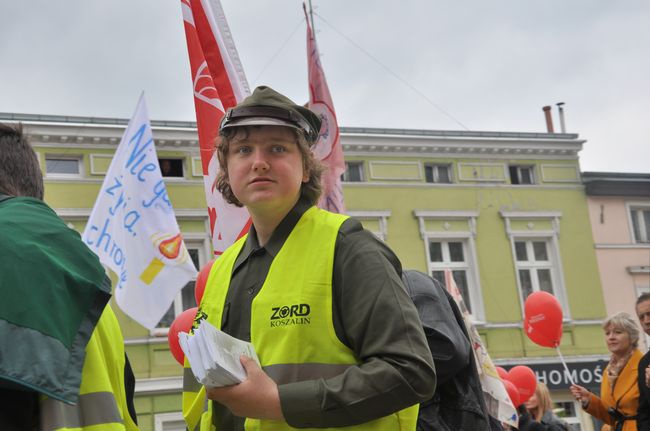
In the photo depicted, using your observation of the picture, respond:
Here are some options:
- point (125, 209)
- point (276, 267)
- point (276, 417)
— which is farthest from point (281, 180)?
point (125, 209)

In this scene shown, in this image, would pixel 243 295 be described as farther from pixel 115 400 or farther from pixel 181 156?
pixel 181 156

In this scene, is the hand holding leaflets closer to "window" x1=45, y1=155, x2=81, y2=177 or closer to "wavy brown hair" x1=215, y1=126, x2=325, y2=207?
"wavy brown hair" x1=215, y1=126, x2=325, y2=207

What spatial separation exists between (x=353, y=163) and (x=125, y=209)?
14.3 metres

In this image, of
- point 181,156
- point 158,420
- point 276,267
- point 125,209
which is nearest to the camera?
point 276,267

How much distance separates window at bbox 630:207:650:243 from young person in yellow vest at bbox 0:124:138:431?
86.0 feet

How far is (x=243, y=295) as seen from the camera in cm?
280

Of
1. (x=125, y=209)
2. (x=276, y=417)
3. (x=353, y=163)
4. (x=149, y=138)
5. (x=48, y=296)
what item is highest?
(x=353, y=163)

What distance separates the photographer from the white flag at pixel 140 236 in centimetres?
1071

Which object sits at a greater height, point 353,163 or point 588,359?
point 353,163

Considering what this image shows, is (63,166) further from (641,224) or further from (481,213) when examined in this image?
(641,224)

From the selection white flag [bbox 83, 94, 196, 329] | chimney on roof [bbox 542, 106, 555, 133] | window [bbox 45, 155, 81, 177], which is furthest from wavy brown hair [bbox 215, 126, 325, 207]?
chimney on roof [bbox 542, 106, 555, 133]

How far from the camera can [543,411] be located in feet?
29.5

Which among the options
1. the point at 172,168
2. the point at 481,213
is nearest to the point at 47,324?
the point at 172,168

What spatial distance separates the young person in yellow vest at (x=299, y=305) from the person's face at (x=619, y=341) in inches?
189
